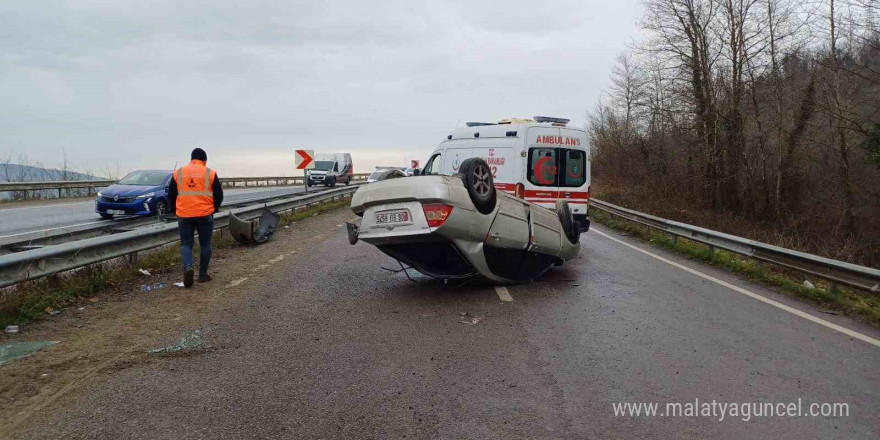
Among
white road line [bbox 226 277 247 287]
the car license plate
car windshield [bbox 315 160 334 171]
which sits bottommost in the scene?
white road line [bbox 226 277 247 287]

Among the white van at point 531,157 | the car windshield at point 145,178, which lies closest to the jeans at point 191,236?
the white van at point 531,157

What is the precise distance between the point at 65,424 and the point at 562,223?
6.90m

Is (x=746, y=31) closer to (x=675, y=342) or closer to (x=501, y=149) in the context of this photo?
(x=501, y=149)

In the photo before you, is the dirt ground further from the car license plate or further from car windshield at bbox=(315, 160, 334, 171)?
car windshield at bbox=(315, 160, 334, 171)

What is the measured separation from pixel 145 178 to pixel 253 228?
23.9 ft

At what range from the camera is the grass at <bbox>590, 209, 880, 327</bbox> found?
686 centimetres

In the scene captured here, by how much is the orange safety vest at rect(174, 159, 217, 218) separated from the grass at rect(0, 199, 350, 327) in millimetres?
1265

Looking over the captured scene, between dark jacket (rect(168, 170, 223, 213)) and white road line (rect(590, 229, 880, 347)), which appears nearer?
white road line (rect(590, 229, 880, 347))

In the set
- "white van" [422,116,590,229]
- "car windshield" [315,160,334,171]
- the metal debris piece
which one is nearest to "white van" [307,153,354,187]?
"car windshield" [315,160,334,171]

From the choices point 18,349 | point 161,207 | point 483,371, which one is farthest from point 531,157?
point 161,207

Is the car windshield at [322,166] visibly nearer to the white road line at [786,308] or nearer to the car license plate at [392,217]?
the white road line at [786,308]

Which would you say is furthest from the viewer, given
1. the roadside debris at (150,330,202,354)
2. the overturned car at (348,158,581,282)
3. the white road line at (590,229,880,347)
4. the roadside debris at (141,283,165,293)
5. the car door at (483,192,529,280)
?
the roadside debris at (141,283,165,293)

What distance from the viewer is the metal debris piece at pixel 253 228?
37.9ft

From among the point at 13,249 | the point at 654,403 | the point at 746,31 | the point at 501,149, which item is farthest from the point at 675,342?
the point at 746,31
